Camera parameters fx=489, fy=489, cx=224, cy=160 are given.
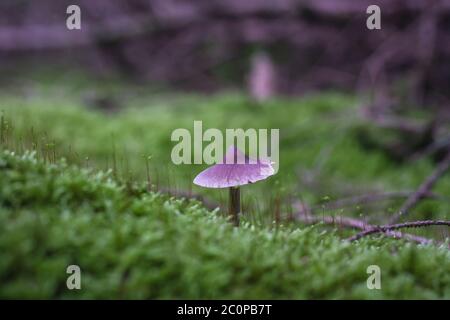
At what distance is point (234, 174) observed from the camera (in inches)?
73.4

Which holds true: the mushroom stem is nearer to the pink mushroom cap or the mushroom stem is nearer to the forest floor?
the pink mushroom cap

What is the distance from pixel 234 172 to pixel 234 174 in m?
0.01

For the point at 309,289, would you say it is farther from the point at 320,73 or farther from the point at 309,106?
the point at 320,73

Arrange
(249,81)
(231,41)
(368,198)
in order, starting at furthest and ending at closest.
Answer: (231,41) < (249,81) < (368,198)

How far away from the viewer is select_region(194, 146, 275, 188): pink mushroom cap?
72.4 inches

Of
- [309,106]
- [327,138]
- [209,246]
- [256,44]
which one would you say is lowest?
[209,246]

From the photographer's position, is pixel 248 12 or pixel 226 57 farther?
pixel 226 57

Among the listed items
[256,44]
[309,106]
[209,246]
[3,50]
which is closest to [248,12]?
[256,44]

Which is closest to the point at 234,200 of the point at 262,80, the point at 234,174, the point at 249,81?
the point at 234,174

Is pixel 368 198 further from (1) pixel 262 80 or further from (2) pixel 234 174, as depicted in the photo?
(1) pixel 262 80

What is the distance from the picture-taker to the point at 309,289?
1.26 m

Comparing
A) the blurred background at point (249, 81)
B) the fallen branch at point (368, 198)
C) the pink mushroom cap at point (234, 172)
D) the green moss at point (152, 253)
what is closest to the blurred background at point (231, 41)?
the blurred background at point (249, 81)

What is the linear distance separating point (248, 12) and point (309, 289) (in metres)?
5.13
